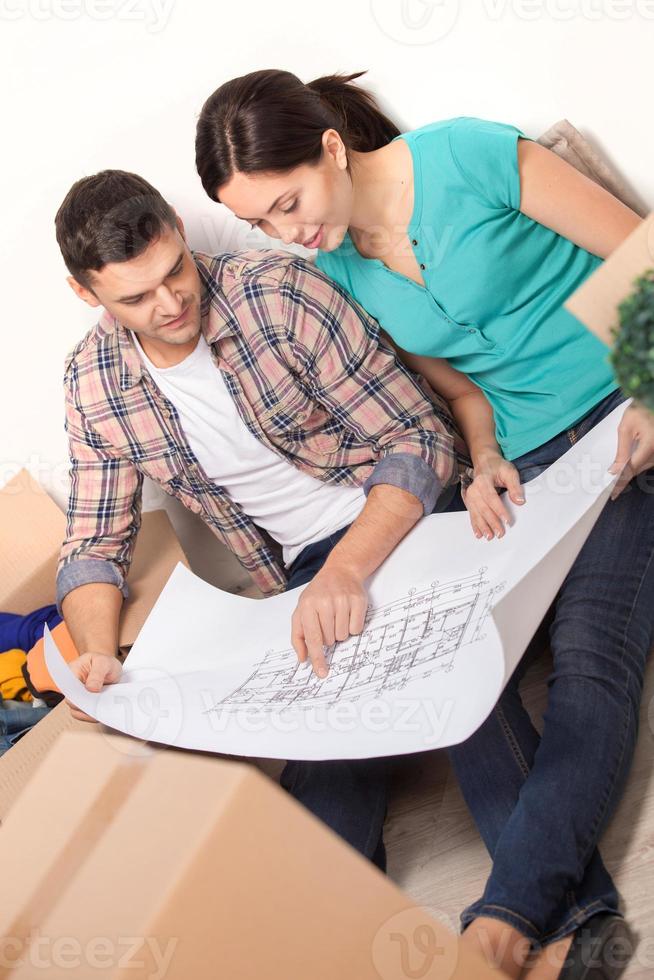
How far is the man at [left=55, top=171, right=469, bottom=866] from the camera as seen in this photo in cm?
117

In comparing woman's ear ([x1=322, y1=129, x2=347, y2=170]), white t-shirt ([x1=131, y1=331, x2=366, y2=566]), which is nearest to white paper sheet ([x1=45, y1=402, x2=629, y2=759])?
white t-shirt ([x1=131, y1=331, x2=366, y2=566])

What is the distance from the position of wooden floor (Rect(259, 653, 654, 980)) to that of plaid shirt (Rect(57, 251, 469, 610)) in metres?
0.34

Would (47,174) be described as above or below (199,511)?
above

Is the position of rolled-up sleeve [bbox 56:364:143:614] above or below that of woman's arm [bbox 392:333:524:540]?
above

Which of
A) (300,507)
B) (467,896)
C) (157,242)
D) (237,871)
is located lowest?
(467,896)

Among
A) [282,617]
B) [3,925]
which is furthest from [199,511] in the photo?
[3,925]

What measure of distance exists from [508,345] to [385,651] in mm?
471

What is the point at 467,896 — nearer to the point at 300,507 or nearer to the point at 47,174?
the point at 300,507

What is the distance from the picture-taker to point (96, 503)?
1375 millimetres

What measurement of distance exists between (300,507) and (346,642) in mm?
404

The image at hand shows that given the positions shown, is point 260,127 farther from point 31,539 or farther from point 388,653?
point 31,539

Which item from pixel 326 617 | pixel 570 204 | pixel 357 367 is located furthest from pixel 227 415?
pixel 570 204

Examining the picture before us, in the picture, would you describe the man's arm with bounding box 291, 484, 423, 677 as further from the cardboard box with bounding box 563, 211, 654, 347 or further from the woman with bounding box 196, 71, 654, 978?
the cardboard box with bounding box 563, 211, 654, 347

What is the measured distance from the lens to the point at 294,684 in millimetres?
999
